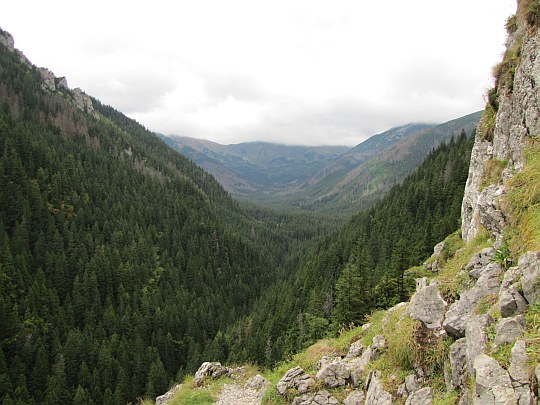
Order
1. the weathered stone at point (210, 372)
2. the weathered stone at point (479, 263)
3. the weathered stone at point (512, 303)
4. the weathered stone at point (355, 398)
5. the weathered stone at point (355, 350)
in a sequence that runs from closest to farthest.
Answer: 1. the weathered stone at point (512, 303)
2. the weathered stone at point (479, 263)
3. the weathered stone at point (355, 398)
4. the weathered stone at point (355, 350)
5. the weathered stone at point (210, 372)

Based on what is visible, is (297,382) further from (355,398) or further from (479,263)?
(479,263)

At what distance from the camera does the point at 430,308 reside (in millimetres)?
12680

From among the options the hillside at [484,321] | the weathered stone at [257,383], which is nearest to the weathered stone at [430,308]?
the hillside at [484,321]

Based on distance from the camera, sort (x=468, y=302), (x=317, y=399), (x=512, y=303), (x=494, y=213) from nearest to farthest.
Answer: (x=512, y=303), (x=468, y=302), (x=317, y=399), (x=494, y=213)

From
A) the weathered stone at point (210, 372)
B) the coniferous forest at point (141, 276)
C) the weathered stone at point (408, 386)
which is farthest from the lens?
the coniferous forest at point (141, 276)

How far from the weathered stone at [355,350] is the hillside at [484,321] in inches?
2.6

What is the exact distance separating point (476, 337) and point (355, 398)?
6.76 m

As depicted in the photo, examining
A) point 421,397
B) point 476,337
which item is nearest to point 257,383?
point 421,397

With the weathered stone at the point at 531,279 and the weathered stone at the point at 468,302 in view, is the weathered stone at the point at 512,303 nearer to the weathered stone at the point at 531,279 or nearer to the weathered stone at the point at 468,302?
the weathered stone at the point at 531,279

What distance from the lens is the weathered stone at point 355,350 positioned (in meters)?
17.6

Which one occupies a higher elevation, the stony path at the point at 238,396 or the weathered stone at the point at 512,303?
the weathered stone at the point at 512,303

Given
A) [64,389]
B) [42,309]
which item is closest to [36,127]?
[42,309]

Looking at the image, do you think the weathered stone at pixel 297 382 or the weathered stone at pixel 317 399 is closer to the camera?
the weathered stone at pixel 317 399

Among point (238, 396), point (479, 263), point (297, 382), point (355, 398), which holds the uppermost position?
point (479, 263)
